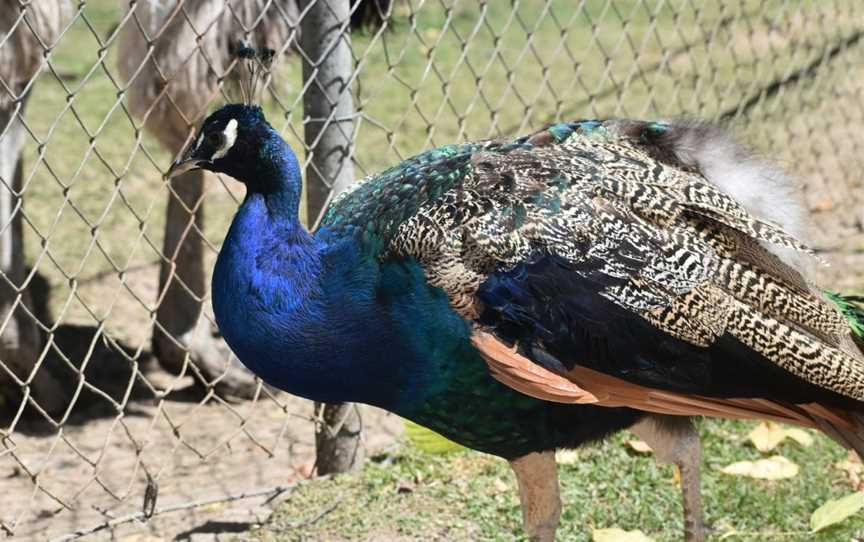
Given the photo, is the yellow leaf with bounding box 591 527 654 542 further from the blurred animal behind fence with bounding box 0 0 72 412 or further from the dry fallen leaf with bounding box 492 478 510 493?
the blurred animal behind fence with bounding box 0 0 72 412

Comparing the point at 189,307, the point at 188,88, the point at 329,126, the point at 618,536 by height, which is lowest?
the point at 618,536

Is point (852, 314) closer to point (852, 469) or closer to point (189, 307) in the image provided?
point (852, 469)

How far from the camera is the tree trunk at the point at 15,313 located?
3.34 meters

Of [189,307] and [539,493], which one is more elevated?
[189,307]

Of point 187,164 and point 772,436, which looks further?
point 772,436

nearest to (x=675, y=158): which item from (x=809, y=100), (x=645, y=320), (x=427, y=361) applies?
(x=645, y=320)

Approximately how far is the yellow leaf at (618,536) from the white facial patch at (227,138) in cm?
116

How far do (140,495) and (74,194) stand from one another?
223 centimetres

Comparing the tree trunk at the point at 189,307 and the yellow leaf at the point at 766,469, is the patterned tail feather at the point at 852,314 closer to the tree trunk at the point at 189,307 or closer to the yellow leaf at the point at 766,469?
the yellow leaf at the point at 766,469

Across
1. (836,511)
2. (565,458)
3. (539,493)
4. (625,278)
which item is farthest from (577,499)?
(625,278)

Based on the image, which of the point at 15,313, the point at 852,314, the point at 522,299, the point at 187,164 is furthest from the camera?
the point at 15,313

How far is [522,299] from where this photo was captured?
215 centimetres

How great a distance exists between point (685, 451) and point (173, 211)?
1878mm

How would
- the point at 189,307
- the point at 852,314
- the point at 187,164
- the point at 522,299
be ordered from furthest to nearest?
the point at 189,307 → the point at 852,314 → the point at 187,164 → the point at 522,299
